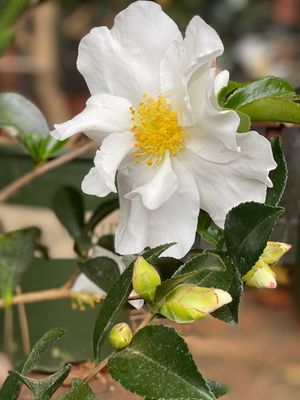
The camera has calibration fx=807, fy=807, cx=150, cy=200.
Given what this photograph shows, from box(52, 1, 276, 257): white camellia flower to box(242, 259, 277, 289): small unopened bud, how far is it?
37 mm

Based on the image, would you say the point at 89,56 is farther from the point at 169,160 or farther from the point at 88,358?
the point at 88,358

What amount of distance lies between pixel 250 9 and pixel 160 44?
9.72ft

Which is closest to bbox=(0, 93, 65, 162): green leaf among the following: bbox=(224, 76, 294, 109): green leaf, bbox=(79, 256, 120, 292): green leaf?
bbox=(79, 256, 120, 292): green leaf

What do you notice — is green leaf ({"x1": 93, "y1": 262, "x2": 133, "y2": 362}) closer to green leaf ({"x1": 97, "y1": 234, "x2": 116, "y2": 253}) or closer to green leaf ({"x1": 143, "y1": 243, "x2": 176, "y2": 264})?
green leaf ({"x1": 143, "y1": 243, "x2": 176, "y2": 264})

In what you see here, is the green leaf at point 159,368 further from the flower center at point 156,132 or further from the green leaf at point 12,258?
the green leaf at point 12,258

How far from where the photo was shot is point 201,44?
452 mm

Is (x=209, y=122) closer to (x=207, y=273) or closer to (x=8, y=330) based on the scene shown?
(x=207, y=273)

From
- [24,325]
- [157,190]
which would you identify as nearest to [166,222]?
[157,190]

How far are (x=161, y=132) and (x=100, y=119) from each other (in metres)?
0.05

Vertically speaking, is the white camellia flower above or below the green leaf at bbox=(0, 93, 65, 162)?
above

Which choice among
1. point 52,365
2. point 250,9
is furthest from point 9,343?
point 250,9

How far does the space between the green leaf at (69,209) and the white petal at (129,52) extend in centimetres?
27

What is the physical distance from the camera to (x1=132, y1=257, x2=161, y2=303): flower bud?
0.43 metres

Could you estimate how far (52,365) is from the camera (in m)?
0.74
